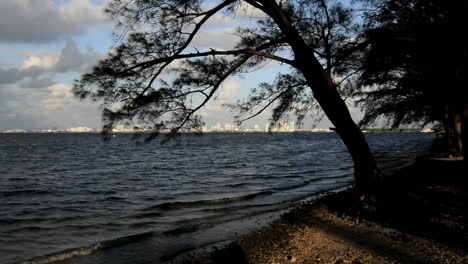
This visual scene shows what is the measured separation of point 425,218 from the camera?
18.9ft

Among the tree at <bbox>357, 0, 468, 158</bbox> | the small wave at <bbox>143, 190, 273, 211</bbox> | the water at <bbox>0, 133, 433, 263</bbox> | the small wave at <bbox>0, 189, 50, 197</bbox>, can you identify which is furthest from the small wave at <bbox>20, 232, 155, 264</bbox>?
the small wave at <bbox>0, 189, 50, 197</bbox>

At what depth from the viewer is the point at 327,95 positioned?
19.2 feet

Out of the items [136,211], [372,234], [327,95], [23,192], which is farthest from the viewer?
[23,192]

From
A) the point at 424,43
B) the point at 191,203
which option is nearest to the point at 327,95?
the point at 424,43

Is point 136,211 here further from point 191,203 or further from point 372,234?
point 372,234

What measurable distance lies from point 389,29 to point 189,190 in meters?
10.4

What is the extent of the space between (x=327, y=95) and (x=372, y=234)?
8.05 ft

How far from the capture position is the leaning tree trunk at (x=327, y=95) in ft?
18.9

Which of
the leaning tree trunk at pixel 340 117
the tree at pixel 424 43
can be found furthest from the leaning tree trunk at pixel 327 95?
the tree at pixel 424 43

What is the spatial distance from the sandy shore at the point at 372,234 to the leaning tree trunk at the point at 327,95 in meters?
0.66

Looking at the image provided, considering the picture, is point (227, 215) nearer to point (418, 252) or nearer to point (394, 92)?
point (418, 252)

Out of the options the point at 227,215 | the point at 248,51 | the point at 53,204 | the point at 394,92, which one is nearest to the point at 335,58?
the point at 248,51

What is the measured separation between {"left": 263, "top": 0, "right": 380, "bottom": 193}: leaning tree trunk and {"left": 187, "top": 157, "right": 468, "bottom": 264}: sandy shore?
66cm

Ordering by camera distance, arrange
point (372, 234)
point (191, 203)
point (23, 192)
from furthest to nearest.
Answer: point (23, 192) < point (191, 203) < point (372, 234)
